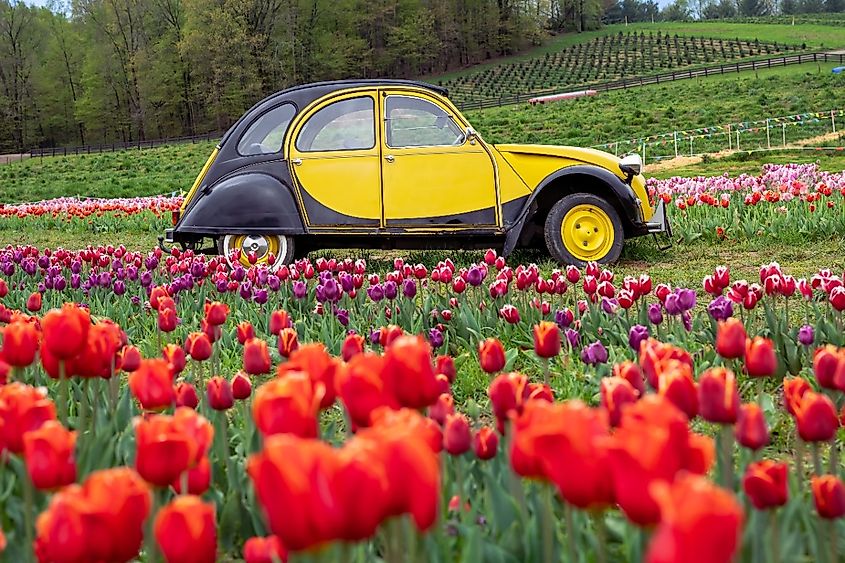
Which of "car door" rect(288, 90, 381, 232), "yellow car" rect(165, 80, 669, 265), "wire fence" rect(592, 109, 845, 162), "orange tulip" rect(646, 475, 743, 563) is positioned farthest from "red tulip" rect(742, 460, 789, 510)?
"wire fence" rect(592, 109, 845, 162)

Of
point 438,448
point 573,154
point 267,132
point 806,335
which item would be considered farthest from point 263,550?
point 267,132

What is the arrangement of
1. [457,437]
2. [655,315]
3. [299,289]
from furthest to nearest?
1. [299,289]
2. [655,315]
3. [457,437]

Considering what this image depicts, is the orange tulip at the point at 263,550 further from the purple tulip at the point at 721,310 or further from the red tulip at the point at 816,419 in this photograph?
the purple tulip at the point at 721,310

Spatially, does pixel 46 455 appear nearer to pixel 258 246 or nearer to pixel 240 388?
pixel 240 388

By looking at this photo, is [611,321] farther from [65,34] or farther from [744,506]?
[65,34]

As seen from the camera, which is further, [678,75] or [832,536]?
[678,75]

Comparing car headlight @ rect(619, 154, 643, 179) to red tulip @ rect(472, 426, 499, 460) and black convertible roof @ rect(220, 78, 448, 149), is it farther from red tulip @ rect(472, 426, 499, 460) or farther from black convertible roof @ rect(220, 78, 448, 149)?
red tulip @ rect(472, 426, 499, 460)

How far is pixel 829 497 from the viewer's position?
4.90 ft

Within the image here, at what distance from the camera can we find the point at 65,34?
69.6 meters

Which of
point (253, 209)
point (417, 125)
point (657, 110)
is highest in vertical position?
point (657, 110)

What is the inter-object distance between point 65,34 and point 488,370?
77234 mm

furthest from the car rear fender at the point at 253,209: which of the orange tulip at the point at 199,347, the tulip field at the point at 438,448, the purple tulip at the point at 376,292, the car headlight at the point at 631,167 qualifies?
the orange tulip at the point at 199,347

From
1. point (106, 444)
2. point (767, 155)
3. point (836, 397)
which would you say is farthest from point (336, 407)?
point (767, 155)

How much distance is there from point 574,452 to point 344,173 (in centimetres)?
685
